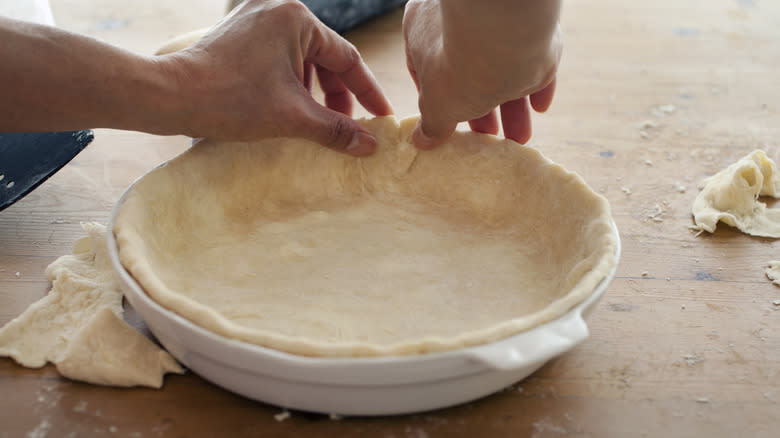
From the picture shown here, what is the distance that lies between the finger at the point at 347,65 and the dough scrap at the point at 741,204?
85 centimetres

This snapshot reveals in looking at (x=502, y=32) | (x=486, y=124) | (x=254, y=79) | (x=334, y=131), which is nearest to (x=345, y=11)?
(x=486, y=124)

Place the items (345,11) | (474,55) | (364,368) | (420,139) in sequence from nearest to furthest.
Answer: (364,368) → (474,55) → (420,139) → (345,11)

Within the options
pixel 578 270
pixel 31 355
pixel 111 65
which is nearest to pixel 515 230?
pixel 578 270

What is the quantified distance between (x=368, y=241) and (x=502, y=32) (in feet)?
2.06

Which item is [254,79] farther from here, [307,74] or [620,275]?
[620,275]

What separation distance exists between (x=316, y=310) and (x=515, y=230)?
51 cm

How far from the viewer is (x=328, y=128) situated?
1503 mm

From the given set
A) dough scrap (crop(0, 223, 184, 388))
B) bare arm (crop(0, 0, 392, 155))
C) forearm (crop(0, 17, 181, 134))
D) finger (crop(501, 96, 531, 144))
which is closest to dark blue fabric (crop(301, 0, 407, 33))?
bare arm (crop(0, 0, 392, 155))

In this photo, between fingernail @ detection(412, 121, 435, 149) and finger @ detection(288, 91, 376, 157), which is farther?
fingernail @ detection(412, 121, 435, 149)

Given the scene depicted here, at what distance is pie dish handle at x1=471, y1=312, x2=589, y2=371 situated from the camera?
939 millimetres

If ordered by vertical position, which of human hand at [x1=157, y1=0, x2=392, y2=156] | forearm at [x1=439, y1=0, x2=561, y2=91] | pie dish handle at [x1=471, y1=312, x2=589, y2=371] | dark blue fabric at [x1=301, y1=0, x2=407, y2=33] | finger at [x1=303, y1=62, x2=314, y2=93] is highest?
forearm at [x1=439, y1=0, x2=561, y2=91]

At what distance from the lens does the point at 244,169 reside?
1.59 m

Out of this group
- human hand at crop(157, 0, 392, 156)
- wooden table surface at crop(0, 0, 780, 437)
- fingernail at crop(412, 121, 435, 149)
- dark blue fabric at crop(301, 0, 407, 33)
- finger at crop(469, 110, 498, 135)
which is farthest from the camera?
dark blue fabric at crop(301, 0, 407, 33)

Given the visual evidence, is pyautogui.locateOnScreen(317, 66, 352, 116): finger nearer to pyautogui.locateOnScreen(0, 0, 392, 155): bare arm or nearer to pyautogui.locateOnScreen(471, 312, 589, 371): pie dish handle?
pyautogui.locateOnScreen(0, 0, 392, 155): bare arm
